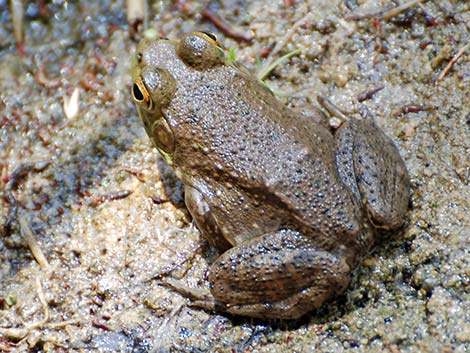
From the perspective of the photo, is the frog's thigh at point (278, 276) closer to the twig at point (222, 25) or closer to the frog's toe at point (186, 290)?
the frog's toe at point (186, 290)

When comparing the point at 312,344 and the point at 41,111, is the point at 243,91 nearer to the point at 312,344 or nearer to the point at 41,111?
the point at 312,344

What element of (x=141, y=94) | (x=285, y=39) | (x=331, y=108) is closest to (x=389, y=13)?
(x=285, y=39)

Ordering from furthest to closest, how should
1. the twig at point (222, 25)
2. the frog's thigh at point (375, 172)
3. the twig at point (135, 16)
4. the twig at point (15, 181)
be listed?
the twig at point (135, 16) → the twig at point (222, 25) → the twig at point (15, 181) → the frog's thigh at point (375, 172)

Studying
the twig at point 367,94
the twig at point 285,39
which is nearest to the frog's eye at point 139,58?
the twig at point 285,39

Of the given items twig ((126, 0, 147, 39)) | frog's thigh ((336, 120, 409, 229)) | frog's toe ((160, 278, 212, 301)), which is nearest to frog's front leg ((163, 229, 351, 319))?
frog's toe ((160, 278, 212, 301))

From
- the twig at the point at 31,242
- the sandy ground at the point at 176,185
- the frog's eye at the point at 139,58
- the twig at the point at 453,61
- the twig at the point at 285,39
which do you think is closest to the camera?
the sandy ground at the point at 176,185

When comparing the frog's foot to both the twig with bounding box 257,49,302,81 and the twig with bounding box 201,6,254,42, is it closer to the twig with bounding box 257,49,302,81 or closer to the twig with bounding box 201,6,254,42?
the twig with bounding box 257,49,302,81
